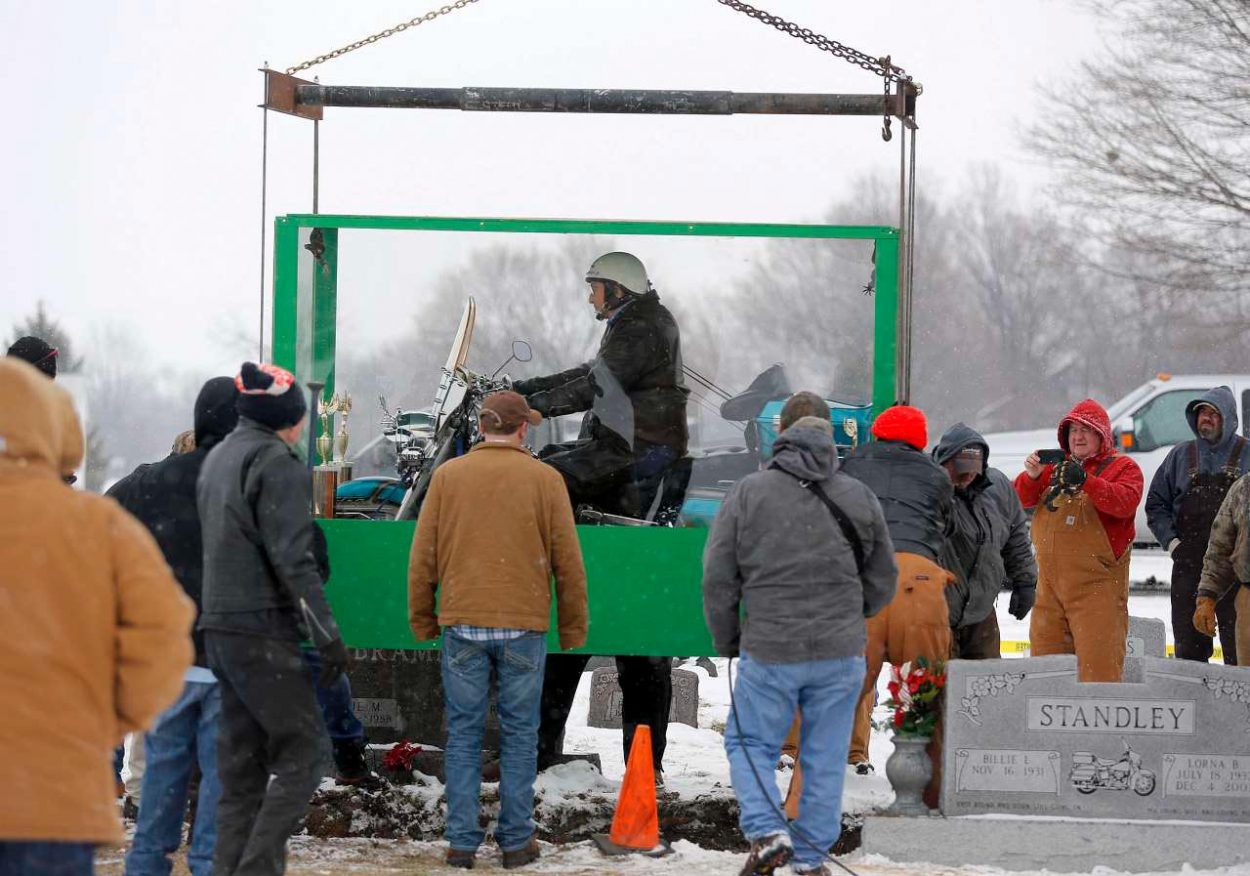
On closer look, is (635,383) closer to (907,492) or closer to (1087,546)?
(907,492)

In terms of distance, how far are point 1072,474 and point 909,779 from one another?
6.23 ft

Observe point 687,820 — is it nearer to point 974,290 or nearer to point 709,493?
point 709,493

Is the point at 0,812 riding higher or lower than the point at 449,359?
lower

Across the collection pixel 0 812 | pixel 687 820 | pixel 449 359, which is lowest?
pixel 687 820

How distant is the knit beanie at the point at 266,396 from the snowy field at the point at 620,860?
180 cm

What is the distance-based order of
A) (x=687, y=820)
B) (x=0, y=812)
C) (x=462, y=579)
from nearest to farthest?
(x=0, y=812)
(x=462, y=579)
(x=687, y=820)

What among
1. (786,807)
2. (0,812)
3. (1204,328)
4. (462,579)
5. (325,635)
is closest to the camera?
(0,812)

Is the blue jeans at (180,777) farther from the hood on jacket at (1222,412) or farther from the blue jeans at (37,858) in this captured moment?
the hood on jacket at (1222,412)

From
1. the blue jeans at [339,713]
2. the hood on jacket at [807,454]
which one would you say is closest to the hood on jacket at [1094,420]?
the hood on jacket at [807,454]

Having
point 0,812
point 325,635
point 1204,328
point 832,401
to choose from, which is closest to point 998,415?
point 1204,328

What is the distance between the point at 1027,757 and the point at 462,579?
228 cm

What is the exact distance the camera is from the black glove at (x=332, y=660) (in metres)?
4.98

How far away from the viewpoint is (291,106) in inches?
300

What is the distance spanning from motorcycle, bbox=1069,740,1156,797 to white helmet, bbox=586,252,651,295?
2.76 m
